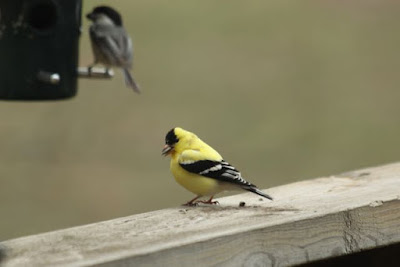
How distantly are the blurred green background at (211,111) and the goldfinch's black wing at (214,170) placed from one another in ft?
17.2

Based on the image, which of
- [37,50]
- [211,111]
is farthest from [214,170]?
[211,111]

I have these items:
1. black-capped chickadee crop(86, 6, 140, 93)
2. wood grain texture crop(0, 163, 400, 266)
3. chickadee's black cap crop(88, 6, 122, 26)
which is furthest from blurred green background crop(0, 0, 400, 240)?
wood grain texture crop(0, 163, 400, 266)

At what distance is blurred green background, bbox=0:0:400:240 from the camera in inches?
477

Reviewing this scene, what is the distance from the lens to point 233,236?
4.07m

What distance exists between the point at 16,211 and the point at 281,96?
16.8 ft

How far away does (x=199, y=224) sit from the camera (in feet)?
14.3

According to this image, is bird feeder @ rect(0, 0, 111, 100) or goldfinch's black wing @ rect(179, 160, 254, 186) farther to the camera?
goldfinch's black wing @ rect(179, 160, 254, 186)

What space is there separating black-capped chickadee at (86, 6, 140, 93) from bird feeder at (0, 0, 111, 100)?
78 cm

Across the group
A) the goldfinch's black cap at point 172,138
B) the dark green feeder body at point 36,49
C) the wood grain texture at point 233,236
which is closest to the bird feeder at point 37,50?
the dark green feeder body at point 36,49

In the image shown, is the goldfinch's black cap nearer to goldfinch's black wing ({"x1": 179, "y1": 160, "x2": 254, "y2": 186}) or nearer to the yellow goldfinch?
the yellow goldfinch

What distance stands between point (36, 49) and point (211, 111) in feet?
30.5

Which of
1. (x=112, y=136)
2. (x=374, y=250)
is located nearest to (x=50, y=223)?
(x=112, y=136)

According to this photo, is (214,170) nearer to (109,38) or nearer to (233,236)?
(109,38)

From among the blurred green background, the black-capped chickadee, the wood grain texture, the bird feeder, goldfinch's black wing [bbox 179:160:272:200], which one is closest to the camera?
the wood grain texture
